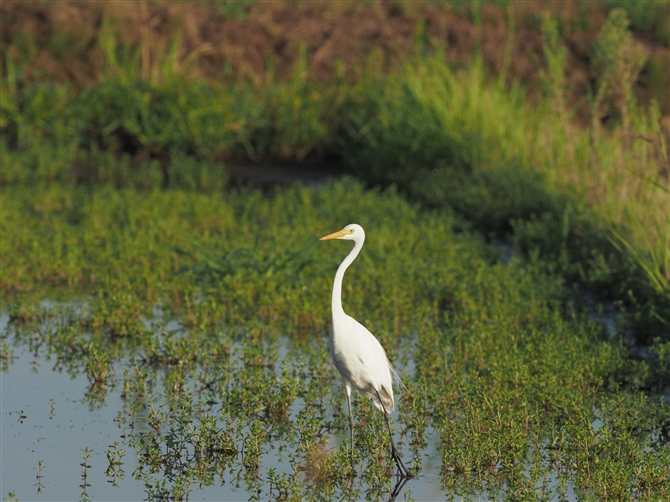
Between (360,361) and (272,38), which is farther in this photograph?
(272,38)

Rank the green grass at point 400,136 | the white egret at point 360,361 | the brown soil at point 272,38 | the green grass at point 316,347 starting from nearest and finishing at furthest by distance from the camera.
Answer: the green grass at point 316,347 → the white egret at point 360,361 → the green grass at point 400,136 → the brown soil at point 272,38

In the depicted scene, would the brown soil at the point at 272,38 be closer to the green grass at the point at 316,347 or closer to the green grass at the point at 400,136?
the green grass at the point at 400,136

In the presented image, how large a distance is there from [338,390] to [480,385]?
3.07 ft

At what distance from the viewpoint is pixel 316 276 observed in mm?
9352

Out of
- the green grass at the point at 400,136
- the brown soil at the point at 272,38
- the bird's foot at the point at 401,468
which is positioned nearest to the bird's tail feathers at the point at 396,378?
the bird's foot at the point at 401,468

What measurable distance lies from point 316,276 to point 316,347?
5.03 feet

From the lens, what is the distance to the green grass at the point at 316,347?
5.68 m

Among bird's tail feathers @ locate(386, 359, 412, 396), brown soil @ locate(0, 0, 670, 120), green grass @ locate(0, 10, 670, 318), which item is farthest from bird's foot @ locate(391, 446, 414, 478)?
brown soil @ locate(0, 0, 670, 120)

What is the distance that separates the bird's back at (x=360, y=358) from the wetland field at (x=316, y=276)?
28 cm

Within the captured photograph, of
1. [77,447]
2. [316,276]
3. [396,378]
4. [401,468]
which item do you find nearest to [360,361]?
[396,378]

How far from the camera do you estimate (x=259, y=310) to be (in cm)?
846

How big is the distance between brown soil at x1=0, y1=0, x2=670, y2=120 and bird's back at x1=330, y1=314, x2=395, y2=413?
1219 cm

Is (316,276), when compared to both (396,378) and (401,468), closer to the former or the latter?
(396,378)

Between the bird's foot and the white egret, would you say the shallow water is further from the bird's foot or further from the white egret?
the white egret
